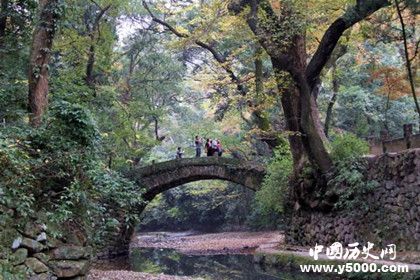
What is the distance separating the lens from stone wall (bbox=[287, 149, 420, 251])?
8.73 m

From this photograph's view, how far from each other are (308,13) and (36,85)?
250 inches

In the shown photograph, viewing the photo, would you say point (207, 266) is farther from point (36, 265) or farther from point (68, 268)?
point (36, 265)

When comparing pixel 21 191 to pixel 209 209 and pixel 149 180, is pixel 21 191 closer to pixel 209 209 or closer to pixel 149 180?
pixel 149 180

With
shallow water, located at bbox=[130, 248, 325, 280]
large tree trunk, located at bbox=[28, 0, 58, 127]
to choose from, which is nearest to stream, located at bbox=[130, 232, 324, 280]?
shallow water, located at bbox=[130, 248, 325, 280]

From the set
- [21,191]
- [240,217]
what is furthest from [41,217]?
[240,217]

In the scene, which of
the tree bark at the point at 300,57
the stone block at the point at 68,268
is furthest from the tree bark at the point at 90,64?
the stone block at the point at 68,268

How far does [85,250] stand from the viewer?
20.2 feet

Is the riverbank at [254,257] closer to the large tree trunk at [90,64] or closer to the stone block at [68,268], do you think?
the stone block at [68,268]

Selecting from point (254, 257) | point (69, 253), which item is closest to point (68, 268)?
point (69, 253)

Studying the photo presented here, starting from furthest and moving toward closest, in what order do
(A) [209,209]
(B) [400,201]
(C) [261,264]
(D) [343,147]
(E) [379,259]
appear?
(A) [209,209] < (C) [261,264] < (D) [343,147] < (B) [400,201] < (E) [379,259]

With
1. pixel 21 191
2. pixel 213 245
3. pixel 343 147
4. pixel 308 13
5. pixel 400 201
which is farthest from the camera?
pixel 213 245

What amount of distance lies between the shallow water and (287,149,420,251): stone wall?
169 cm

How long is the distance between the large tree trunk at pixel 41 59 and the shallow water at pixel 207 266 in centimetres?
606

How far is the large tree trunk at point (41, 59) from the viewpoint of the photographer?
7.84 metres
